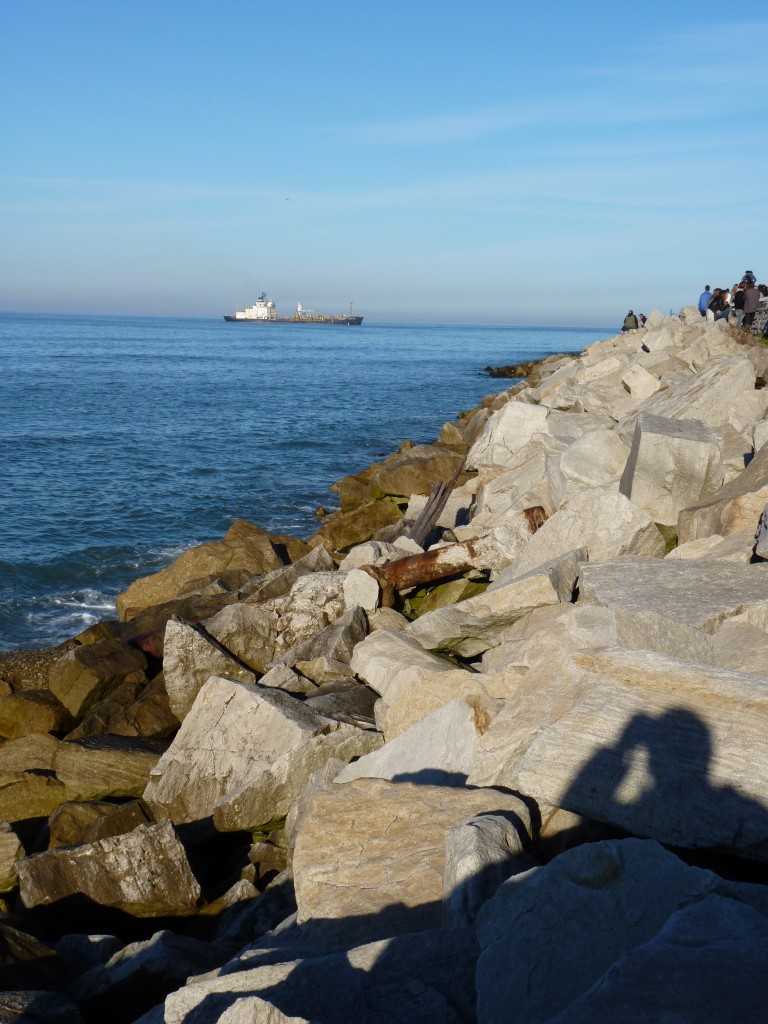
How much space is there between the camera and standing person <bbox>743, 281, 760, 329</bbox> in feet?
63.3

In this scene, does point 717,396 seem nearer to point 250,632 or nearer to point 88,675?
point 250,632

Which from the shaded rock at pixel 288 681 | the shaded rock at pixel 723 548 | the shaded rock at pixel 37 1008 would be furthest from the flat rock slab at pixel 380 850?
the shaded rock at pixel 723 548

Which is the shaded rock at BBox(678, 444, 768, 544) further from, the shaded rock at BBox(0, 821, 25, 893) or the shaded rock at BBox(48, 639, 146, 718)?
the shaded rock at BBox(0, 821, 25, 893)

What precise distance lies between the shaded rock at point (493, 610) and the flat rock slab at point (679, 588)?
1.29 ft

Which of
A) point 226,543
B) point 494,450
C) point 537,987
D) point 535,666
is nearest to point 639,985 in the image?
point 537,987

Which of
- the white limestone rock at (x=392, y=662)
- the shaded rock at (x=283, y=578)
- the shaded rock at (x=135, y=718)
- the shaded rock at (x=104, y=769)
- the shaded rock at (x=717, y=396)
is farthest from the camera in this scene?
the shaded rock at (x=717, y=396)

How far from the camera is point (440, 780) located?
15.9 feet

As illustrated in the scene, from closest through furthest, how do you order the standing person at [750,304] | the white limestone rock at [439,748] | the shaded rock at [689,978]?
the shaded rock at [689,978], the white limestone rock at [439,748], the standing person at [750,304]

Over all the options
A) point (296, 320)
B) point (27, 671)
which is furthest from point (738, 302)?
point (296, 320)

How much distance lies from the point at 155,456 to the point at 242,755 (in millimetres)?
20818

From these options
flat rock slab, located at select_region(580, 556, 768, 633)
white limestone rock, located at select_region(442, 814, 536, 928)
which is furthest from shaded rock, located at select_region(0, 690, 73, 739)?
white limestone rock, located at select_region(442, 814, 536, 928)

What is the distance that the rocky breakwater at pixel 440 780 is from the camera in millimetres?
2961

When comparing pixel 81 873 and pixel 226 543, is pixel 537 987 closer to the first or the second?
pixel 81 873

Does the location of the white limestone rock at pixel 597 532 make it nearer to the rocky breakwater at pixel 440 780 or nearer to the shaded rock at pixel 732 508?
the rocky breakwater at pixel 440 780
